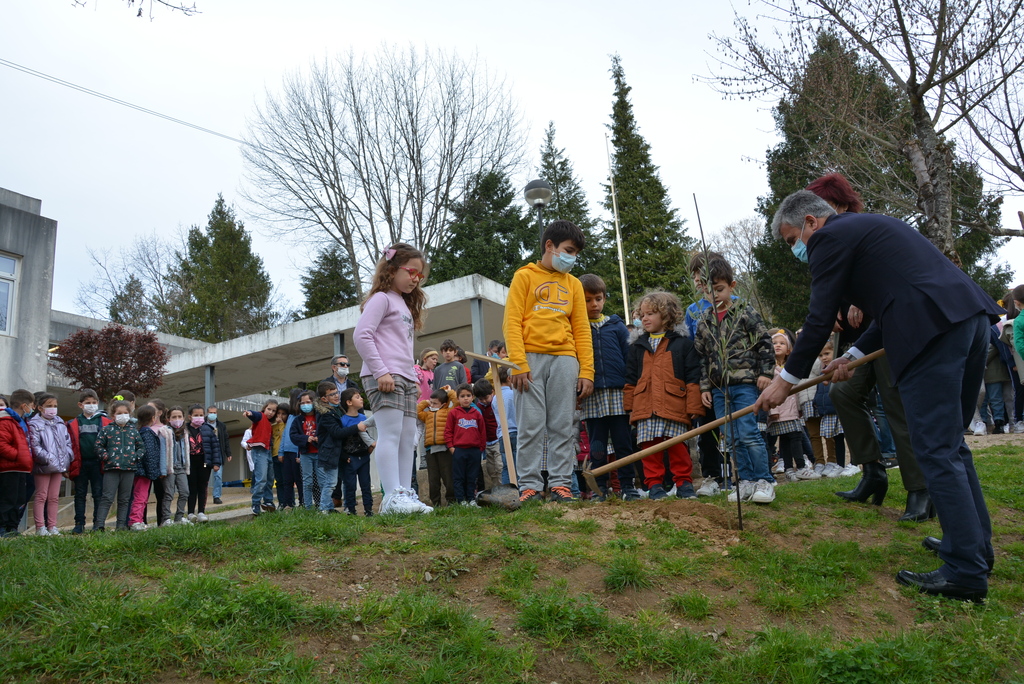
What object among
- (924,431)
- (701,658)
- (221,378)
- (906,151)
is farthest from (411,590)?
(221,378)

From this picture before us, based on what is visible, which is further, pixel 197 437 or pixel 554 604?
pixel 197 437

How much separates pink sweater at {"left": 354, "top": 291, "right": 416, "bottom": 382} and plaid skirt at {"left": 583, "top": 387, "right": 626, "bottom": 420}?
1650mm

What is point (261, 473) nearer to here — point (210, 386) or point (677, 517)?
point (677, 517)

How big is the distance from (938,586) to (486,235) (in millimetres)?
25463

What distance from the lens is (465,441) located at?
305 inches

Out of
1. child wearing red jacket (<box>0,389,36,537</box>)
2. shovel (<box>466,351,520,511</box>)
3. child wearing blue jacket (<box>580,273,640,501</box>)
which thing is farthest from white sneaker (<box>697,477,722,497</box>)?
child wearing red jacket (<box>0,389,36,537</box>)

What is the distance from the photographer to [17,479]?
7359mm

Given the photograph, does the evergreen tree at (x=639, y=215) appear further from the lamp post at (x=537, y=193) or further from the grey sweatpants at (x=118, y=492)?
the grey sweatpants at (x=118, y=492)

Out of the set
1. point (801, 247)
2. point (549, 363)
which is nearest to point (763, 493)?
point (549, 363)

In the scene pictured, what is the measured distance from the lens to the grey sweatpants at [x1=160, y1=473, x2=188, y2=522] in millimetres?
8938

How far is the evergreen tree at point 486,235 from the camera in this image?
2778 centimetres

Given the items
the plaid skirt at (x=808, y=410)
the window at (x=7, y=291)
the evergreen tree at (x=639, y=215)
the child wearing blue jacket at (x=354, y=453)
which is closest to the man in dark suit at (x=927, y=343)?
the plaid skirt at (x=808, y=410)

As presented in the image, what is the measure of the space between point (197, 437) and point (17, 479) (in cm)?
258

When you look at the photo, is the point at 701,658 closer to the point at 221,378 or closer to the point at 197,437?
the point at 197,437
